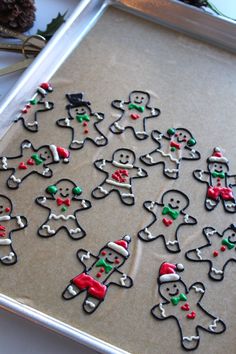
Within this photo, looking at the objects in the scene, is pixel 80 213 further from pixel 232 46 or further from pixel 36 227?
pixel 232 46

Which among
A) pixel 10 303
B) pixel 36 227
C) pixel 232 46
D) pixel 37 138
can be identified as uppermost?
pixel 232 46

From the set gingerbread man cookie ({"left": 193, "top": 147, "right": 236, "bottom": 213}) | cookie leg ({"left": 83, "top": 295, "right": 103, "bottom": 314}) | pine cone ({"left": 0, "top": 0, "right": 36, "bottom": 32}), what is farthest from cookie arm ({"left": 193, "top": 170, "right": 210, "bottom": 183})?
pine cone ({"left": 0, "top": 0, "right": 36, "bottom": 32})

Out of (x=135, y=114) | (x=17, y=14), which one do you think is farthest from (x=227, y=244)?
(x=17, y=14)

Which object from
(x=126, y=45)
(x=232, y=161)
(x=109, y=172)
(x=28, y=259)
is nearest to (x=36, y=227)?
(x=28, y=259)

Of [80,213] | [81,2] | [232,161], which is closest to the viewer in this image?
[80,213]

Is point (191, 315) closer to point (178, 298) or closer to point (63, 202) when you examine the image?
point (178, 298)
